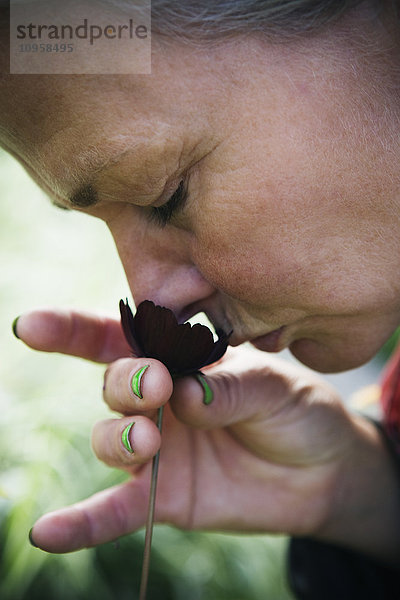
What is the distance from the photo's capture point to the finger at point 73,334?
1.39 m

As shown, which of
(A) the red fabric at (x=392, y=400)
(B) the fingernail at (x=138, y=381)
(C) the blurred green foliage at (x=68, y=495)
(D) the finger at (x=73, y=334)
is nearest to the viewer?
(B) the fingernail at (x=138, y=381)

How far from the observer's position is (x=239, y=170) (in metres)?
1.01

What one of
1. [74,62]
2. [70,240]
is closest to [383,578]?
[74,62]

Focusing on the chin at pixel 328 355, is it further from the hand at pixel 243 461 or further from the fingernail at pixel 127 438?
the fingernail at pixel 127 438

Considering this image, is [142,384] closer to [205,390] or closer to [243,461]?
[205,390]

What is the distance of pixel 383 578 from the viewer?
176 cm

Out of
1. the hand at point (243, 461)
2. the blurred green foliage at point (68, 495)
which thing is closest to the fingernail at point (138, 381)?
the hand at point (243, 461)

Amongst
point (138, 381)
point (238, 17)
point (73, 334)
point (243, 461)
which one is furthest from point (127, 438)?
point (238, 17)

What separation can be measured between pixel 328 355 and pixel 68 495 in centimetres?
96

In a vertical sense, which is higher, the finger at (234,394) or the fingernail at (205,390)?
the fingernail at (205,390)

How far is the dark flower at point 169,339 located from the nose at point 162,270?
0.24ft

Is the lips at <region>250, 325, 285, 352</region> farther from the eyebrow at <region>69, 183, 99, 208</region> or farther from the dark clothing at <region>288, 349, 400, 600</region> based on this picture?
the dark clothing at <region>288, 349, 400, 600</region>

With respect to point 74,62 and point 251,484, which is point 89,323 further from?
point 74,62

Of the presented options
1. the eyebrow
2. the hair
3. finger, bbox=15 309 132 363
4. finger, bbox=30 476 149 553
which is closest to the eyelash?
the eyebrow
